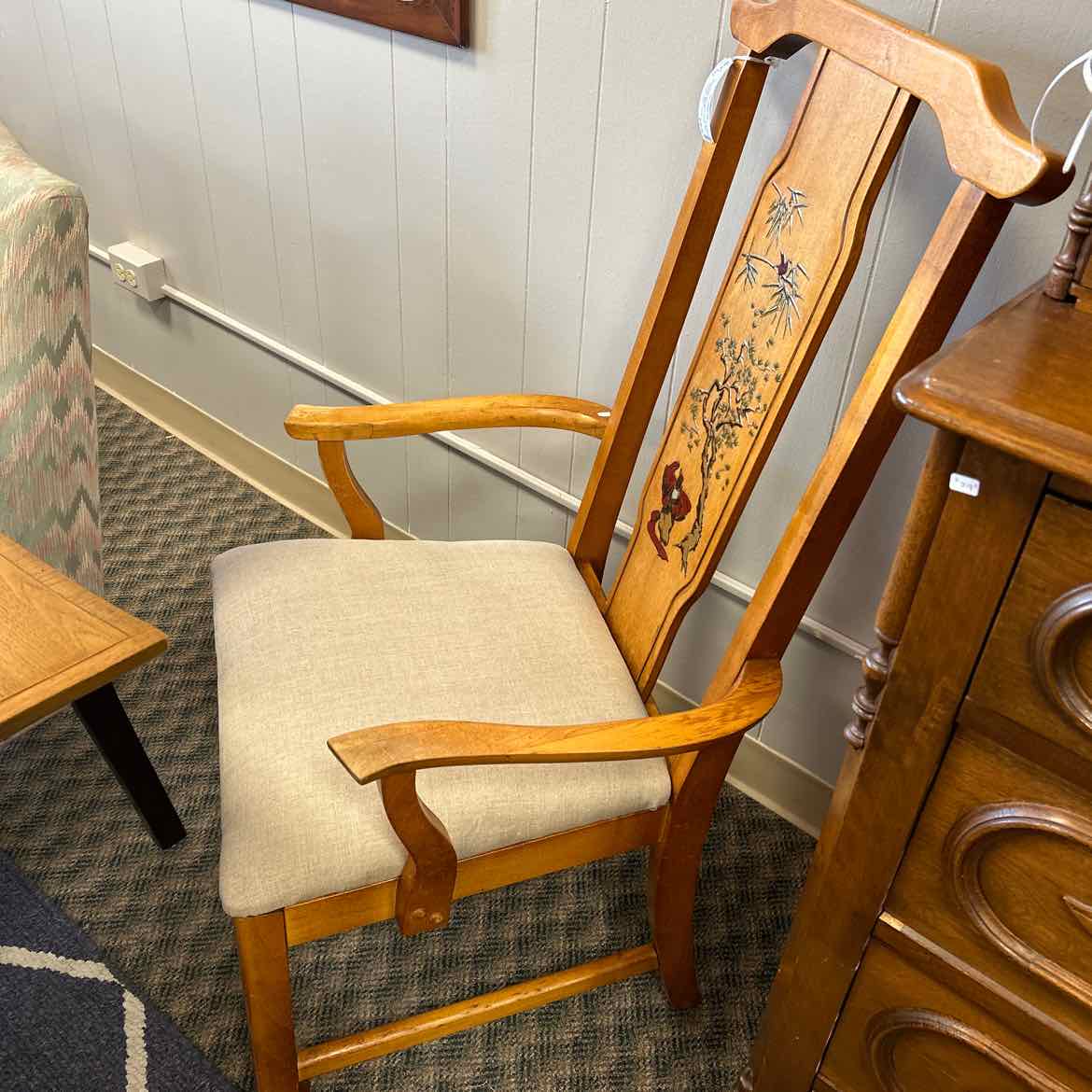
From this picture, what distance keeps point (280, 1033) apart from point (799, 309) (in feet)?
3.24

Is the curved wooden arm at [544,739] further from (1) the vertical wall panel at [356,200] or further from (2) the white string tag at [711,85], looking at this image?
(1) the vertical wall panel at [356,200]

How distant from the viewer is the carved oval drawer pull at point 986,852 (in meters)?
0.79

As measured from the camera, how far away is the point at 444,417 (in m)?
1.47

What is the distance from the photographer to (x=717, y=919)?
1.63 metres

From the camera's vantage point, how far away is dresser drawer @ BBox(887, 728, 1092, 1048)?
0.80 metres

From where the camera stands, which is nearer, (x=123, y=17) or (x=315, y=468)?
(x=123, y=17)

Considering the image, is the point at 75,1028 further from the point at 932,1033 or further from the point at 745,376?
the point at 745,376

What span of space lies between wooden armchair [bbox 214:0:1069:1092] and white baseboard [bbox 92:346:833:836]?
41 cm

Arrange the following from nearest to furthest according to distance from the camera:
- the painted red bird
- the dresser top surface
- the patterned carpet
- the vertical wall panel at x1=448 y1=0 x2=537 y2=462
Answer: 1. the dresser top surface
2. the painted red bird
3. the patterned carpet
4. the vertical wall panel at x1=448 y1=0 x2=537 y2=462

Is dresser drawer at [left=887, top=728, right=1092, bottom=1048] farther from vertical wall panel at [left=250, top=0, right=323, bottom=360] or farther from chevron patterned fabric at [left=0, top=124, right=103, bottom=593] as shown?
vertical wall panel at [left=250, top=0, right=323, bottom=360]

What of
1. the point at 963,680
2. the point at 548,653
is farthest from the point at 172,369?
the point at 963,680

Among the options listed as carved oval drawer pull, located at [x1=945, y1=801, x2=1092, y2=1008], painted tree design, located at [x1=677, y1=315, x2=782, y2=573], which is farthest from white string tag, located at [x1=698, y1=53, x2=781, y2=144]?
carved oval drawer pull, located at [x1=945, y1=801, x2=1092, y2=1008]

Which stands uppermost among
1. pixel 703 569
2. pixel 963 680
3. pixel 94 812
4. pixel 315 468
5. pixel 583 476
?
pixel 963 680

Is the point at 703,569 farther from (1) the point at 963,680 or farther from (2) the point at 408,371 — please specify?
(2) the point at 408,371
